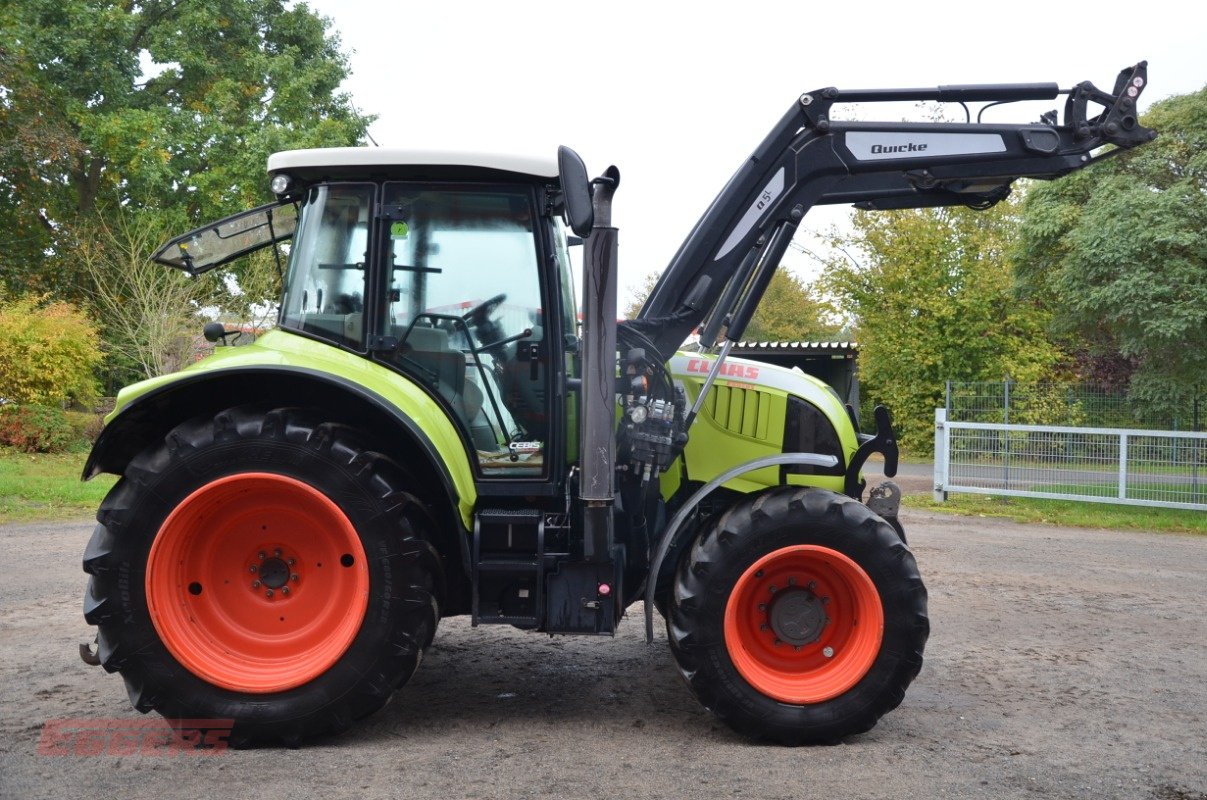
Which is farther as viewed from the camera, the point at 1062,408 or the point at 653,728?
the point at 1062,408

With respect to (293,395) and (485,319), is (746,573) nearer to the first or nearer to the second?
(485,319)

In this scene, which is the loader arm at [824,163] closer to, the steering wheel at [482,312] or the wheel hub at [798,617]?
the steering wheel at [482,312]

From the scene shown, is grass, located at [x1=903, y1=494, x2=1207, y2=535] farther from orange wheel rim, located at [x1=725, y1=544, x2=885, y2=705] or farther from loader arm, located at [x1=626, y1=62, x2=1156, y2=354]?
orange wheel rim, located at [x1=725, y1=544, x2=885, y2=705]

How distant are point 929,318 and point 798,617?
1893 centimetres

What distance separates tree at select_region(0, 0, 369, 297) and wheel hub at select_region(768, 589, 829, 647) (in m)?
18.8

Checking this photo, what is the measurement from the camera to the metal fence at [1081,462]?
13.3 metres

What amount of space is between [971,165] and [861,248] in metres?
20.5

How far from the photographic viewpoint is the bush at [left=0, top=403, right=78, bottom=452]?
16938 mm

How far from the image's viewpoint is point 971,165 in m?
5.05

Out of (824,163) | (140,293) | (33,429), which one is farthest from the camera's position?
(140,293)

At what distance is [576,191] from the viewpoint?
4059 millimetres

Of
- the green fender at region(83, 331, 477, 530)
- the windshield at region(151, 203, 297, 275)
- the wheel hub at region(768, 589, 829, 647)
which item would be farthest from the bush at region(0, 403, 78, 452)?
the wheel hub at region(768, 589, 829, 647)

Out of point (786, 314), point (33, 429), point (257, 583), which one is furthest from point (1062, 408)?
point (786, 314)

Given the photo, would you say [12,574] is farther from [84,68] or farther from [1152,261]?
[84,68]
